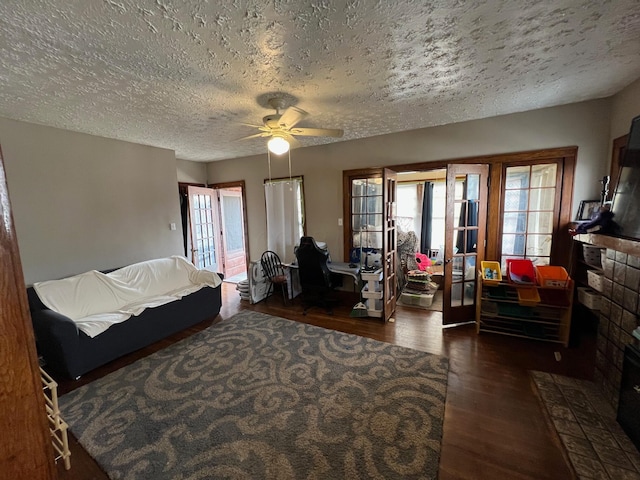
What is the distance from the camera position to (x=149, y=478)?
4.91 feet

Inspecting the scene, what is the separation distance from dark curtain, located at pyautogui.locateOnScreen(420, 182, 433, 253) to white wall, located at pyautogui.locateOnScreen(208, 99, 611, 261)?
1900 millimetres

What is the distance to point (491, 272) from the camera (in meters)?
3.10

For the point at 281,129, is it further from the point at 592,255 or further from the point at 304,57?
the point at 592,255

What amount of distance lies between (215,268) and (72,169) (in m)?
2.92

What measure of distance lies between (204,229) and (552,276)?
17.9 ft

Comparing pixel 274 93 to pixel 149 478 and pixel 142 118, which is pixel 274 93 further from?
pixel 149 478

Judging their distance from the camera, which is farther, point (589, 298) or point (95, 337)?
point (589, 298)

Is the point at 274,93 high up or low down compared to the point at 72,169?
up

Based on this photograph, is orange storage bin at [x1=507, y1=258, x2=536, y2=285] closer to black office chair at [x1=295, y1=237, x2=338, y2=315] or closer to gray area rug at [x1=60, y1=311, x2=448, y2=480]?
gray area rug at [x1=60, y1=311, x2=448, y2=480]


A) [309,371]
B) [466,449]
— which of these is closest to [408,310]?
[309,371]

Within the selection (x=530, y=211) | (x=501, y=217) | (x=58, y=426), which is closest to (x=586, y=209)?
(x=530, y=211)

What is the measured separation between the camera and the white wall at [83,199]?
281 cm

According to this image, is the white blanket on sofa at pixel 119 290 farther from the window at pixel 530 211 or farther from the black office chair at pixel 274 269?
the window at pixel 530 211

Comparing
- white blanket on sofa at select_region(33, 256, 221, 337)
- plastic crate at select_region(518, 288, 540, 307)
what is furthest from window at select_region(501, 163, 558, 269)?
white blanket on sofa at select_region(33, 256, 221, 337)
